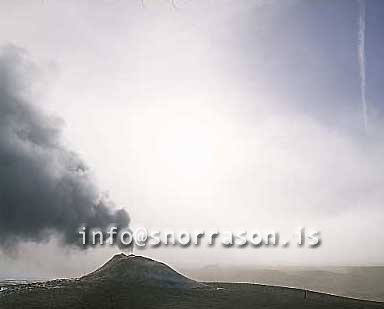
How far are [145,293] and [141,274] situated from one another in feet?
38.6

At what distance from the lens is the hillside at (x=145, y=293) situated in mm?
84688

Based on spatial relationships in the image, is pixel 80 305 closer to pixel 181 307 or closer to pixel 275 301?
pixel 181 307

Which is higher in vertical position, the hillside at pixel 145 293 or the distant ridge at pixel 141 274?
the distant ridge at pixel 141 274

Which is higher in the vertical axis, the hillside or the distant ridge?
the distant ridge

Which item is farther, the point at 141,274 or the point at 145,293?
the point at 141,274

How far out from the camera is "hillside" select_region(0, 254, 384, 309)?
84.7m

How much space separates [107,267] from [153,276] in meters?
13.3

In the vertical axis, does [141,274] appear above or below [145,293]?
above

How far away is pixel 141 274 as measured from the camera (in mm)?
104188

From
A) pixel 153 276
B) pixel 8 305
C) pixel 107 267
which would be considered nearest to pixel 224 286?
pixel 153 276

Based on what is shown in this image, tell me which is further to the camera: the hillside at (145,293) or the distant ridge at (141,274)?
the distant ridge at (141,274)

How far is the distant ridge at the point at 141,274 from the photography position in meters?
102

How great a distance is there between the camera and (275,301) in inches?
3659

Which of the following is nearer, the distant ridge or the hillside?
the hillside
